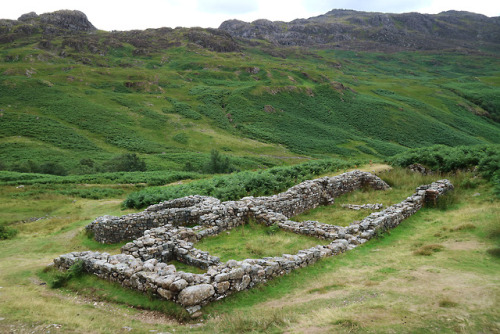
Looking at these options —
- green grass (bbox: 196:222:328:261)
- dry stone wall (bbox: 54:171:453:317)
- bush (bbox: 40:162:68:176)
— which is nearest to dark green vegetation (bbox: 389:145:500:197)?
dry stone wall (bbox: 54:171:453:317)

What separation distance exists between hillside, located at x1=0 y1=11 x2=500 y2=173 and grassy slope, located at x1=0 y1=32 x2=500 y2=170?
418mm

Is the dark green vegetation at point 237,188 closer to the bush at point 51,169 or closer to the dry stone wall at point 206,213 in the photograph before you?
the dry stone wall at point 206,213

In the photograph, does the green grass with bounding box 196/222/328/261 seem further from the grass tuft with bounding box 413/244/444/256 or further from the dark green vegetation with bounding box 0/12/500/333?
the grass tuft with bounding box 413/244/444/256

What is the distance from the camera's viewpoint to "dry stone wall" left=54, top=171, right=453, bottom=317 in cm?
995

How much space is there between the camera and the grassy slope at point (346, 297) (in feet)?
25.8

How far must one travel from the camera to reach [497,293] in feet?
28.2

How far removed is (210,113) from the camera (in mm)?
109375

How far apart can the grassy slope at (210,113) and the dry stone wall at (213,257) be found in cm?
4733

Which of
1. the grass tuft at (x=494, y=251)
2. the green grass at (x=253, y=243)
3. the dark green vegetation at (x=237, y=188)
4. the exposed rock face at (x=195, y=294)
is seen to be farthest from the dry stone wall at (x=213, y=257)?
the grass tuft at (x=494, y=251)

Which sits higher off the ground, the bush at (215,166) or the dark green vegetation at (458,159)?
the dark green vegetation at (458,159)

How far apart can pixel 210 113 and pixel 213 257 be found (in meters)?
100

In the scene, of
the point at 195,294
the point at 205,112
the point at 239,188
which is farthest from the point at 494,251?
the point at 205,112

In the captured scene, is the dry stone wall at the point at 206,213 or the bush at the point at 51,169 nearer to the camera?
the dry stone wall at the point at 206,213

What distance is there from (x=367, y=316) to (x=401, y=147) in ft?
334
